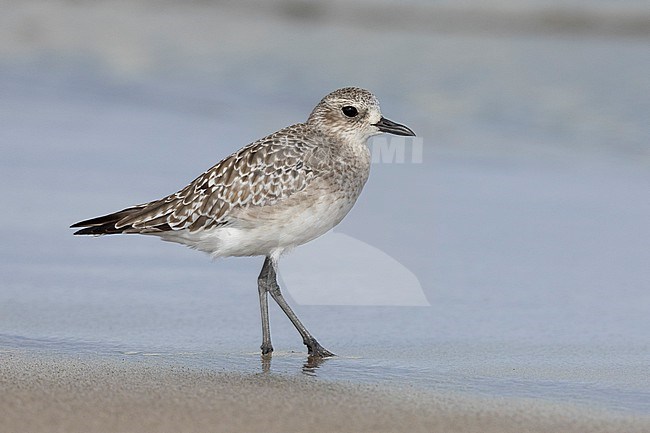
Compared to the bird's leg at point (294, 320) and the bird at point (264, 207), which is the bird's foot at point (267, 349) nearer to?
the bird at point (264, 207)

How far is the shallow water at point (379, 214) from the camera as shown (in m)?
6.76

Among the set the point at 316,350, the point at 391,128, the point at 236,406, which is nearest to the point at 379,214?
the point at 391,128

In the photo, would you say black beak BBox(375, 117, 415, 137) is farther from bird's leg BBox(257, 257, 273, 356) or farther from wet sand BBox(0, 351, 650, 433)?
wet sand BBox(0, 351, 650, 433)

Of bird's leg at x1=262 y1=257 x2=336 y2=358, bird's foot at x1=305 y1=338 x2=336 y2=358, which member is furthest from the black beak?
bird's foot at x1=305 y1=338 x2=336 y2=358

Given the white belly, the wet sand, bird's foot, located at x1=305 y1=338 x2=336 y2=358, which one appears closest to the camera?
the wet sand

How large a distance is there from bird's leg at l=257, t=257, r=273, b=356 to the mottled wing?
37cm

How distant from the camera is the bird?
22.7 feet

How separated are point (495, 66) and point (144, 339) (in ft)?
28.1

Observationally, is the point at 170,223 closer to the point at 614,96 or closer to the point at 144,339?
the point at 144,339

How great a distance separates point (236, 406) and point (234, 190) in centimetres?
176

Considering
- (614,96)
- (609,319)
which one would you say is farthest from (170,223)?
(614,96)

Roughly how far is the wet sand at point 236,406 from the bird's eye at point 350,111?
1739 mm

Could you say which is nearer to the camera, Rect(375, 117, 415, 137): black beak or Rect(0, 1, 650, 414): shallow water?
Rect(0, 1, 650, 414): shallow water

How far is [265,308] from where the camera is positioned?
22.8ft
